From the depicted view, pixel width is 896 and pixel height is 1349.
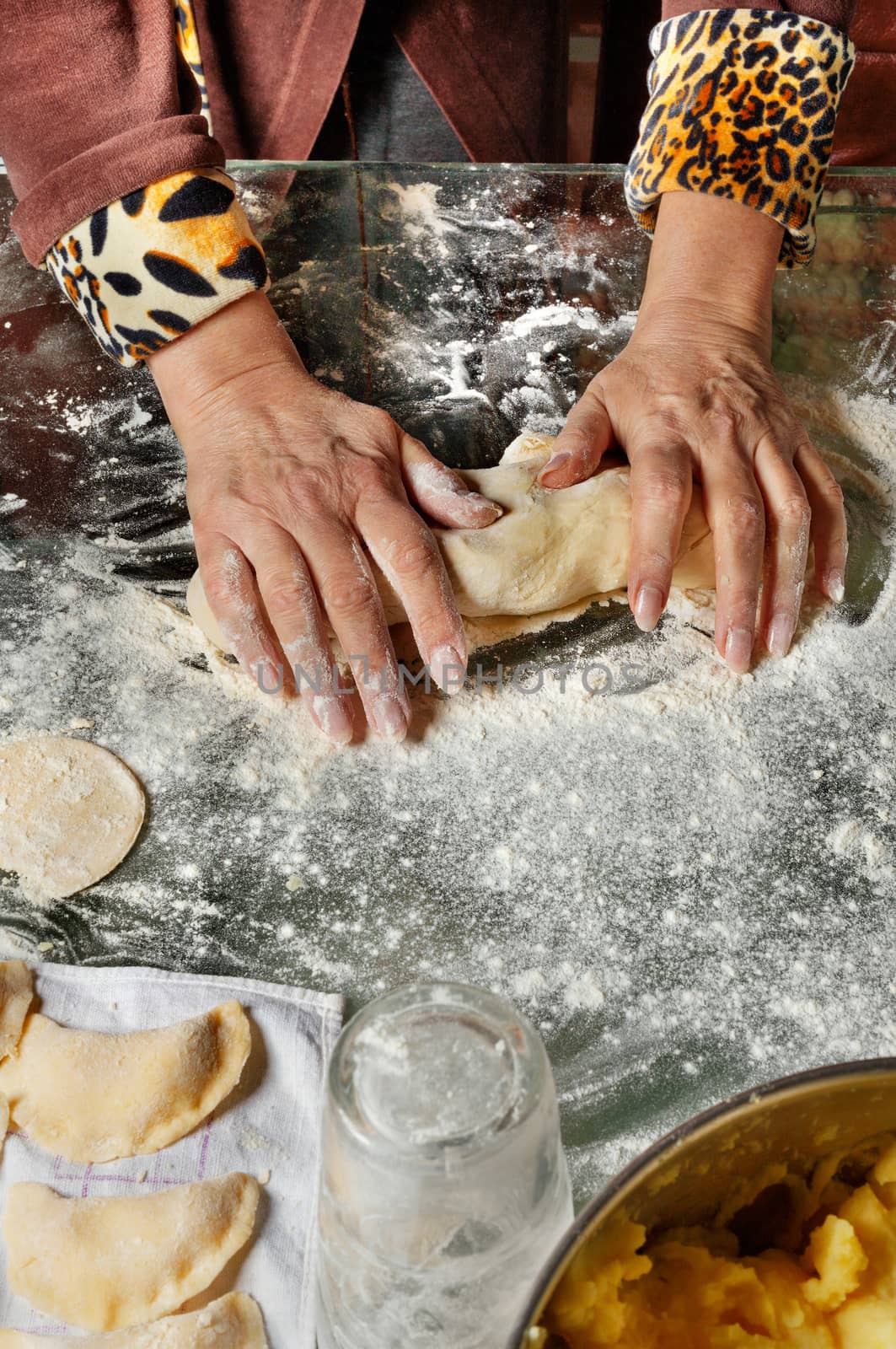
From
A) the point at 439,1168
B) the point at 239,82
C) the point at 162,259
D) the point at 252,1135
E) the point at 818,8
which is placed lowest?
the point at 252,1135

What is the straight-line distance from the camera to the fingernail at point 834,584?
1260 millimetres

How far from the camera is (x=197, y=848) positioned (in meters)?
1.08

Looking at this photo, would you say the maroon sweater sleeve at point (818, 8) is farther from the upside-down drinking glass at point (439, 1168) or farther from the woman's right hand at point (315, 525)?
the upside-down drinking glass at point (439, 1168)

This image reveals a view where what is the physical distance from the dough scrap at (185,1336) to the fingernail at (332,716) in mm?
546

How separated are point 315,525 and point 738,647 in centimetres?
50

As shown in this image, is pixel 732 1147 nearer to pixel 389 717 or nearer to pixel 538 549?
pixel 389 717

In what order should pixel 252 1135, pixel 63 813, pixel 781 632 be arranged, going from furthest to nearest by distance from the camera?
1. pixel 781 632
2. pixel 63 813
3. pixel 252 1135

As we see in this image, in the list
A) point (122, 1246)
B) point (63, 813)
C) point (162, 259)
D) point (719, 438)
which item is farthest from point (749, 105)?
point (122, 1246)

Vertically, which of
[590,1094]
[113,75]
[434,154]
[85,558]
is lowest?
[590,1094]

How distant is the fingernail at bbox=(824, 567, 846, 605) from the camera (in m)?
1.26

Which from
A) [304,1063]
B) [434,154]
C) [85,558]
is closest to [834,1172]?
[304,1063]

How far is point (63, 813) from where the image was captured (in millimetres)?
1093

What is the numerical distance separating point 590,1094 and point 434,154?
1.70 m

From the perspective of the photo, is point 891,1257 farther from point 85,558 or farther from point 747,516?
point 85,558
